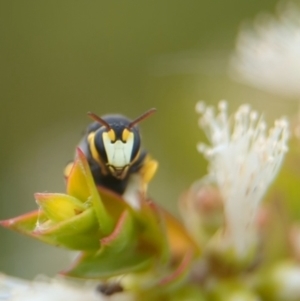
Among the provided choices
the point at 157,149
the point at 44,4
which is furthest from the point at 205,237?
the point at 44,4

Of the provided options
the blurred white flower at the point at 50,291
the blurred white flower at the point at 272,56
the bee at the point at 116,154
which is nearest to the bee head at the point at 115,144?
the bee at the point at 116,154

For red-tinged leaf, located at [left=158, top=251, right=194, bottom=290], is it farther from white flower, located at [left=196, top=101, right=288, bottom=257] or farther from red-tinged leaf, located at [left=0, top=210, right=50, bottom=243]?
red-tinged leaf, located at [left=0, top=210, right=50, bottom=243]

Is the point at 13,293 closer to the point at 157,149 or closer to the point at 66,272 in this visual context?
the point at 66,272

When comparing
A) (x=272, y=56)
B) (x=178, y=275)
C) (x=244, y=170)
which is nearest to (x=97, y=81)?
(x=272, y=56)

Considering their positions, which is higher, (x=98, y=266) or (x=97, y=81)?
(x=97, y=81)

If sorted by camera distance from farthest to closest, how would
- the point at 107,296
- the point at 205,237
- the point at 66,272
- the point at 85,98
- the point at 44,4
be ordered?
the point at 44,4, the point at 85,98, the point at 205,237, the point at 107,296, the point at 66,272

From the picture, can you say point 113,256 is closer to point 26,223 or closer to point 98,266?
point 98,266

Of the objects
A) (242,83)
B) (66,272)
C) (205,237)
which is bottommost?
(66,272)
